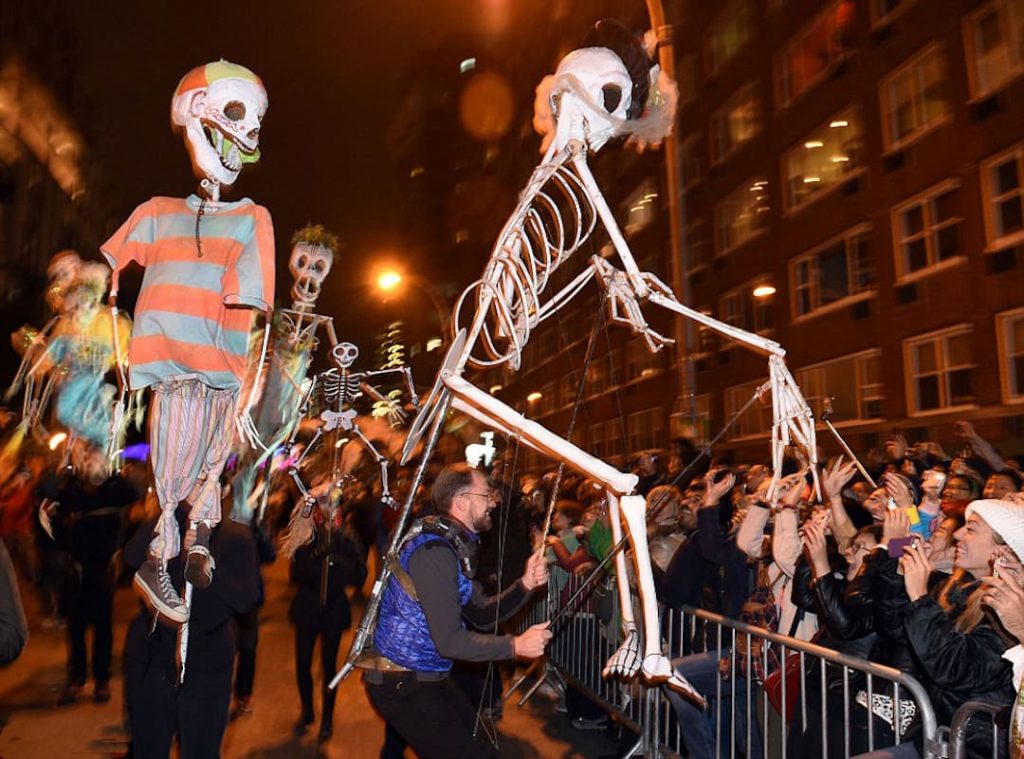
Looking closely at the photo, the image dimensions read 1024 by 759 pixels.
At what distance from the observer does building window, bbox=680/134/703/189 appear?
2609cm

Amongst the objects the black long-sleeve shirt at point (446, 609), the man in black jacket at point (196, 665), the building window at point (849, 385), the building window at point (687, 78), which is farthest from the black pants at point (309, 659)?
the building window at point (687, 78)

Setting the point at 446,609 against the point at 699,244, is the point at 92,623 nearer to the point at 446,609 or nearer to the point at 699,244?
the point at 446,609

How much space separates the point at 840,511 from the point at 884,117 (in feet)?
50.1

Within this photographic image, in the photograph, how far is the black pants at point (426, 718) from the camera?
381 centimetres

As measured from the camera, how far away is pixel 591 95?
14.3 feet

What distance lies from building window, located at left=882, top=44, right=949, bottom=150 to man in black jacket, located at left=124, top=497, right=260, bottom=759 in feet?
54.1

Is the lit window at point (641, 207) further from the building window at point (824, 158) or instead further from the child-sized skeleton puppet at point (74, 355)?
the child-sized skeleton puppet at point (74, 355)

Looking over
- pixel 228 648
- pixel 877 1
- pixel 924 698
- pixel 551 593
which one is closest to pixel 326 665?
pixel 551 593

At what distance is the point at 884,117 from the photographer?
1781 cm

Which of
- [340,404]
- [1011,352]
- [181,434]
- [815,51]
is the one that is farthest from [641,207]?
[181,434]

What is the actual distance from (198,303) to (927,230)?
1677 cm

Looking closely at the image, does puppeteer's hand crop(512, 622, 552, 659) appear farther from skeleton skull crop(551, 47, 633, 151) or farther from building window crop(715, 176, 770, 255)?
building window crop(715, 176, 770, 255)

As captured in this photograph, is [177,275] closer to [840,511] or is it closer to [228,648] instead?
[228,648]

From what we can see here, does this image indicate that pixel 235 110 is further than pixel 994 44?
No
